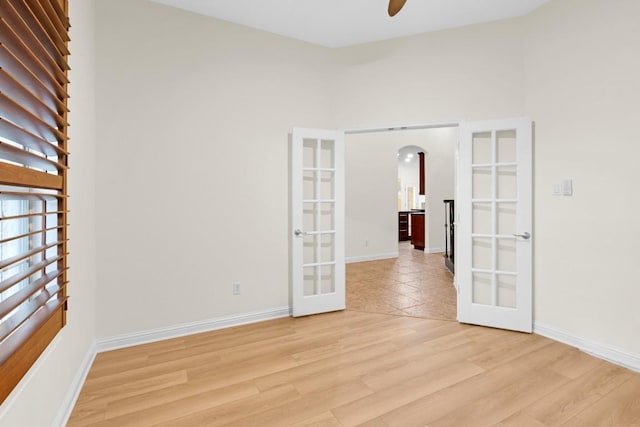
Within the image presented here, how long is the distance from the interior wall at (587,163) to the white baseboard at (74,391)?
145 inches

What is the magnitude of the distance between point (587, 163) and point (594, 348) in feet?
4.88

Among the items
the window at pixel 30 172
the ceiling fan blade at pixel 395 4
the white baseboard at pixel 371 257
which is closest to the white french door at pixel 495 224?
the ceiling fan blade at pixel 395 4

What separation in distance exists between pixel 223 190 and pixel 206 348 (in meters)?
1.43

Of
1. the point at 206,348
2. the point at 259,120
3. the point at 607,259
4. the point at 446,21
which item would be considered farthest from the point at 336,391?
the point at 446,21

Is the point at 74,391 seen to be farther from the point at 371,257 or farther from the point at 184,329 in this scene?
the point at 371,257

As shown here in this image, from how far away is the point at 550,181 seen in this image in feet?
9.55

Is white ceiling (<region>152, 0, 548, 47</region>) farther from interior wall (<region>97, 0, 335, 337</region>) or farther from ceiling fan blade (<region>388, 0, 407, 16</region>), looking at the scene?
ceiling fan blade (<region>388, 0, 407, 16</region>)

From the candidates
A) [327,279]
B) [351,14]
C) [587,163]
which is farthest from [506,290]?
[351,14]

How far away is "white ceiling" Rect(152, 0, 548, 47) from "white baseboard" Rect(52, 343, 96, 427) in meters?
3.00

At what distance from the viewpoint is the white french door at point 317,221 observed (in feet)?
11.4

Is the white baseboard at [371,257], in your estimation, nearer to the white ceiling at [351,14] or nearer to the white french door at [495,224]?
the white french door at [495,224]

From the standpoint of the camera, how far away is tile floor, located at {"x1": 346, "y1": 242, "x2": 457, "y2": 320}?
374 cm

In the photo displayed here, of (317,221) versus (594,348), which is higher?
(317,221)

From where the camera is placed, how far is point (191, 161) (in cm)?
301
